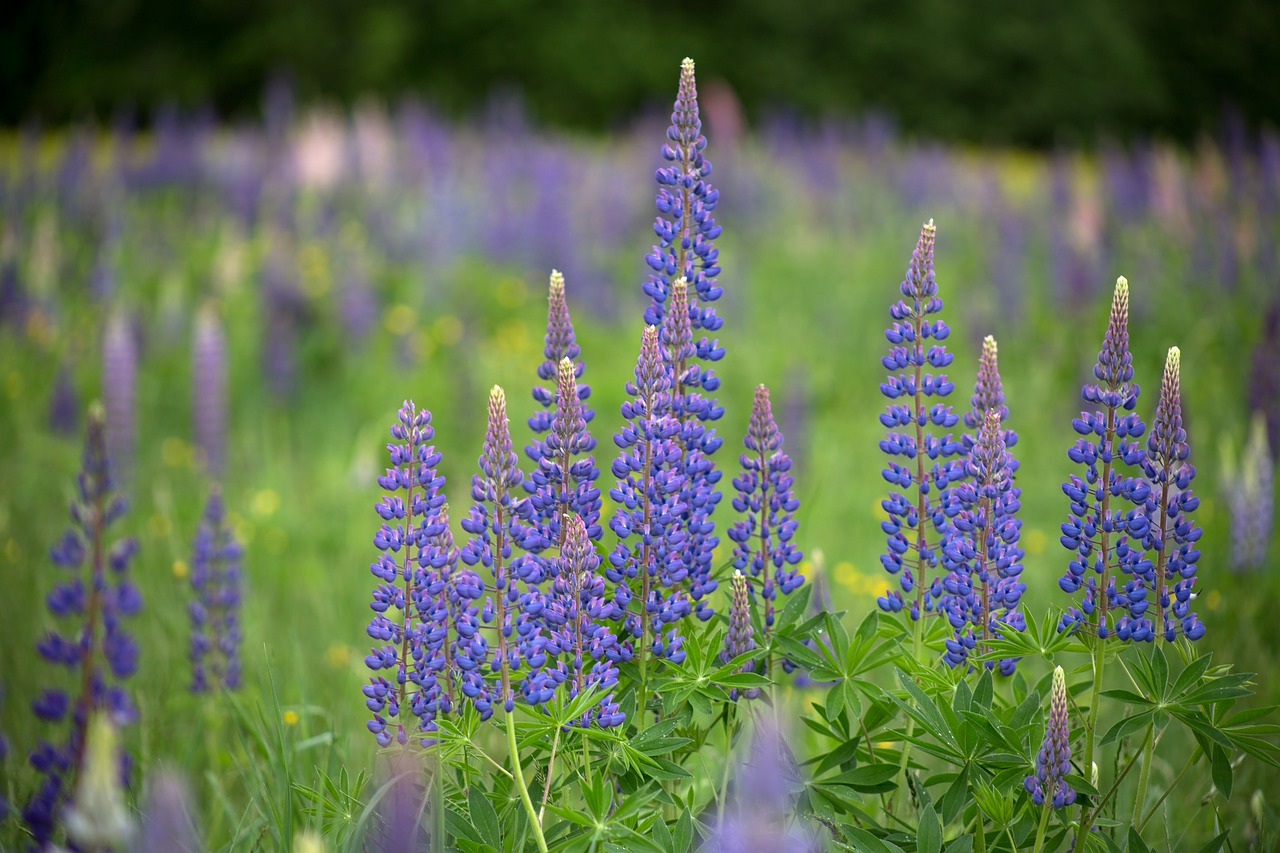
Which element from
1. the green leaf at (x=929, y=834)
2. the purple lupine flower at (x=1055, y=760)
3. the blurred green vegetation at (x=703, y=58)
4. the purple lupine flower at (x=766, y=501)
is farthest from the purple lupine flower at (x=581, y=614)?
the blurred green vegetation at (x=703, y=58)

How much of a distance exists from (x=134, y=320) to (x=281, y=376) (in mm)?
1092

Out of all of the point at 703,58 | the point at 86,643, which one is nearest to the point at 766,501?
the point at 86,643

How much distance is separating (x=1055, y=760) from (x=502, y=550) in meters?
0.85

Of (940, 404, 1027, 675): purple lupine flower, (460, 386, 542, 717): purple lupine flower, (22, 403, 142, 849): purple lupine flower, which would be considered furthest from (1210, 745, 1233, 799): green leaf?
(22, 403, 142, 849): purple lupine flower

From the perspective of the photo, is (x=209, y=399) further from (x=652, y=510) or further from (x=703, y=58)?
(x=703, y=58)

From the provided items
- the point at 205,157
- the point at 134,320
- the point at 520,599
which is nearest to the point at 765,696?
the point at 520,599

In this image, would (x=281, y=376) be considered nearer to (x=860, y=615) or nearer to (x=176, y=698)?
(x=176, y=698)

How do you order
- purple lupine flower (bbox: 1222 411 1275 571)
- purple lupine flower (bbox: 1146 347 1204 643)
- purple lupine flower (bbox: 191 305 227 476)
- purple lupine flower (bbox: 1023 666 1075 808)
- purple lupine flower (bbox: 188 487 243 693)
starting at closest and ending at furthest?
1. purple lupine flower (bbox: 1023 666 1075 808)
2. purple lupine flower (bbox: 1146 347 1204 643)
3. purple lupine flower (bbox: 188 487 243 693)
4. purple lupine flower (bbox: 1222 411 1275 571)
5. purple lupine flower (bbox: 191 305 227 476)

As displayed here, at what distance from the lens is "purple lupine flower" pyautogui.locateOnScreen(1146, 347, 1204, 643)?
1.59 meters

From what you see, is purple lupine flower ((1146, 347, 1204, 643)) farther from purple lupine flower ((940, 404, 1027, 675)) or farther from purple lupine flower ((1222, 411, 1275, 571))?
purple lupine flower ((1222, 411, 1275, 571))

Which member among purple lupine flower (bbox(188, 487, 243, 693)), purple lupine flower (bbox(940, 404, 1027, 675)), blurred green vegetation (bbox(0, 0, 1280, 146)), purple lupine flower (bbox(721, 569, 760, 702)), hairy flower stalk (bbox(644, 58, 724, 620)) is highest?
blurred green vegetation (bbox(0, 0, 1280, 146))

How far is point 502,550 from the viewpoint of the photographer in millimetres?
1651

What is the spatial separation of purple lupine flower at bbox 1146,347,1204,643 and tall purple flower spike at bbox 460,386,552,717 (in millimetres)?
929

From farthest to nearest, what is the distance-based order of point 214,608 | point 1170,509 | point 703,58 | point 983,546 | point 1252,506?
point 703,58 < point 1252,506 < point 214,608 < point 983,546 < point 1170,509
